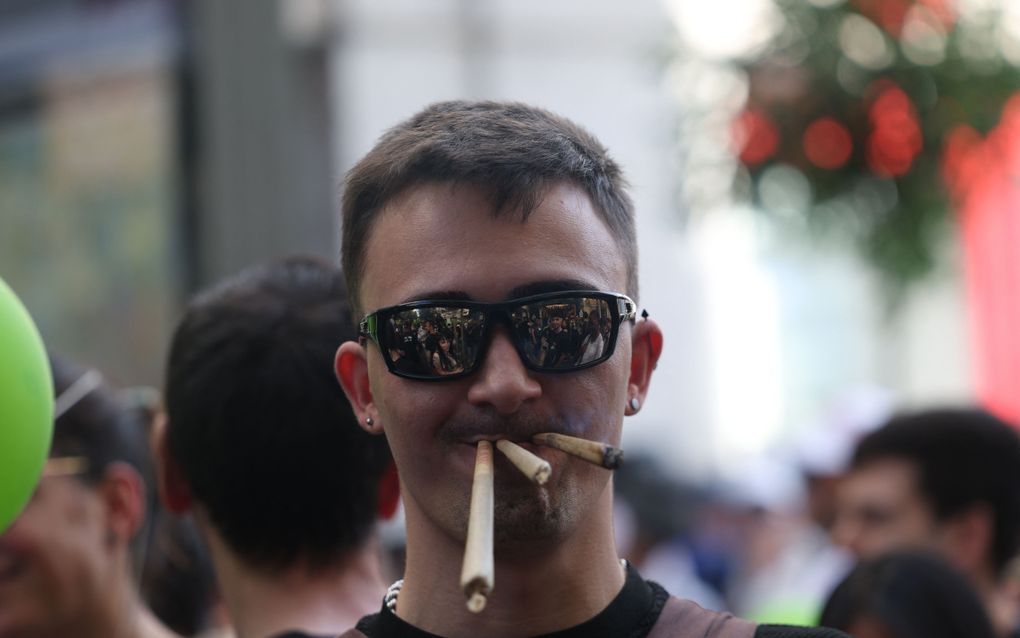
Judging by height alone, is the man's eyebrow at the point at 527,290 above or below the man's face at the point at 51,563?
above

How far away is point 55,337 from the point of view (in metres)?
6.06

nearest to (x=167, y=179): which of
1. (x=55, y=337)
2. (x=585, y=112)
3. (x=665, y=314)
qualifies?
(x=55, y=337)

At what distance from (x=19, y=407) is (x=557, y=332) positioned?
830 millimetres

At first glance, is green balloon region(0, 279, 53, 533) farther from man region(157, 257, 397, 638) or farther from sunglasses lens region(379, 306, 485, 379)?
sunglasses lens region(379, 306, 485, 379)

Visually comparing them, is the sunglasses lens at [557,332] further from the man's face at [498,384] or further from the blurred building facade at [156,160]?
the blurred building facade at [156,160]

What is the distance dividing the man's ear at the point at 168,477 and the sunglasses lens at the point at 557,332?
1.13 meters

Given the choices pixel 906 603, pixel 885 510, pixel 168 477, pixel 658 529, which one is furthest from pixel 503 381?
pixel 658 529

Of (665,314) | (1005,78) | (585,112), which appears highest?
(1005,78)

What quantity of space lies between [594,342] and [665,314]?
14.7m

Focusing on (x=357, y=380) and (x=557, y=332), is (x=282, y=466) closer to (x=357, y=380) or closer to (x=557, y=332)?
(x=357, y=380)

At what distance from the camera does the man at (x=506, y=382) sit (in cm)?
184

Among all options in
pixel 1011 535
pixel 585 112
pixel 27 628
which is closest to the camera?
pixel 27 628

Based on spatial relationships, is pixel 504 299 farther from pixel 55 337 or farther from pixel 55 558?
pixel 55 337

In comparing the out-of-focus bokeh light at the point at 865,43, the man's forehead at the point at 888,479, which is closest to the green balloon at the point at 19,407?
the man's forehead at the point at 888,479
